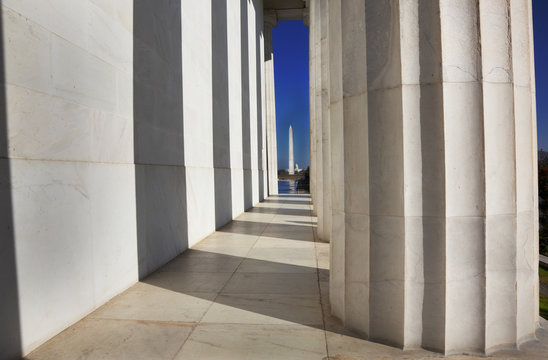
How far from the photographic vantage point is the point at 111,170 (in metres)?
8.59

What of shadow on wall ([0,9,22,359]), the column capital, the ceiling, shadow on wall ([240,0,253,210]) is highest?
the ceiling

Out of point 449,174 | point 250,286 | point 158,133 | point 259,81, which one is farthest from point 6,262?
point 259,81

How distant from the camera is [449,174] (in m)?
5.88

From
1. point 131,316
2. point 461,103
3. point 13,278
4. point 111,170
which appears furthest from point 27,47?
point 461,103

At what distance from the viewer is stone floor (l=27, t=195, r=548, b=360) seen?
19.4ft

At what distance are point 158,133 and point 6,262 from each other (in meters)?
6.38

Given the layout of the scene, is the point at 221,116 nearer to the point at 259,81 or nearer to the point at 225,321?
the point at 225,321

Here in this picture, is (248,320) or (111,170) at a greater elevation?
(111,170)

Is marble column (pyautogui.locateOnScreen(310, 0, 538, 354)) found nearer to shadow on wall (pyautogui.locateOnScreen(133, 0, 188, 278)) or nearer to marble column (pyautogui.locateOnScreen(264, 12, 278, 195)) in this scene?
shadow on wall (pyautogui.locateOnScreen(133, 0, 188, 278))

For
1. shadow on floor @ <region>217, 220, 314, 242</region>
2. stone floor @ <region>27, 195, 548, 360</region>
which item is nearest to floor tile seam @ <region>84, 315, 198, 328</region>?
stone floor @ <region>27, 195, 548, 360</region>

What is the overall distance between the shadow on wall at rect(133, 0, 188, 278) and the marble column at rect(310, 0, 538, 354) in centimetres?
640

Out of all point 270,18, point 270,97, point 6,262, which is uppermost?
point 270,18

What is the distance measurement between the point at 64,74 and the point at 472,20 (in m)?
7.24

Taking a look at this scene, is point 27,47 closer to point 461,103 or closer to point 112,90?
point 112,90
